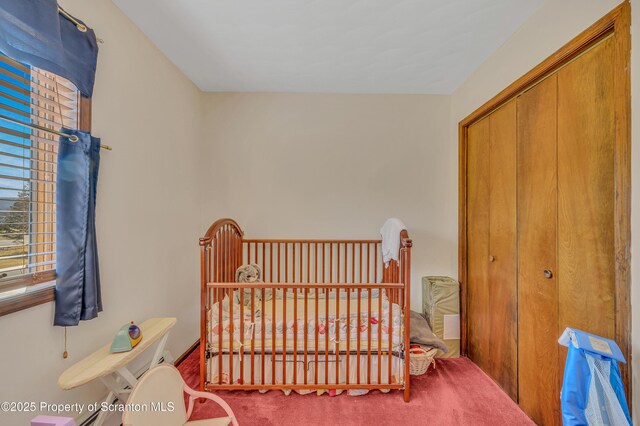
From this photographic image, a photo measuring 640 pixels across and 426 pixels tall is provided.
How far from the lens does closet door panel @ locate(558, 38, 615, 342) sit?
3.80ft

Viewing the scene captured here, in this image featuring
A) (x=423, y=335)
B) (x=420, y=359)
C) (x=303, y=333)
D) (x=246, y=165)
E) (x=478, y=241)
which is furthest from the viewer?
(x=246, y=165)

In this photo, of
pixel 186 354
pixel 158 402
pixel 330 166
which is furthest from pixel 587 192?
pixel 186 354

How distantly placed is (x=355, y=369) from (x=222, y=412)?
35.9 inches

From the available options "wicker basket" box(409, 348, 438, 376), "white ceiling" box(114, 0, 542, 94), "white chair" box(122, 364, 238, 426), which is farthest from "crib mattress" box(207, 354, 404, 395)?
"white ceiling" box(114, 0, 542, 94)

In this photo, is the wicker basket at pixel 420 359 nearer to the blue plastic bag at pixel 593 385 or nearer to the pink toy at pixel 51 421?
the blue plastic bag at pixel 593 385

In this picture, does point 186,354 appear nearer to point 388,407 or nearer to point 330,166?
point 388,407

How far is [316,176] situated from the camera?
2684 mm

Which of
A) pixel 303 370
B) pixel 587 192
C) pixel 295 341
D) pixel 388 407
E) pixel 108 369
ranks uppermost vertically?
pixel 587 192

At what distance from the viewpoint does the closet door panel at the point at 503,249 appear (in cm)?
177

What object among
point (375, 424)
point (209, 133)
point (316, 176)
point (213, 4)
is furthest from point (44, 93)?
point (375, 424)

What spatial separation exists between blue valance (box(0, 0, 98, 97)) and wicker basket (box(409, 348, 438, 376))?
103 inches

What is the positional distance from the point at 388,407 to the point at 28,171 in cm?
234

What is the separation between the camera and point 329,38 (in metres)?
1.75

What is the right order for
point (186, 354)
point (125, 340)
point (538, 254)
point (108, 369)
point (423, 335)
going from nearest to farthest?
point (108, 369)
point (125, 340)
point (538, 254)
point (423, 335)
point (186, 354)
